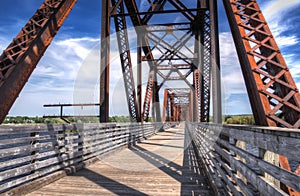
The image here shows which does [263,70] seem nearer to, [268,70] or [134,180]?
[268,70]

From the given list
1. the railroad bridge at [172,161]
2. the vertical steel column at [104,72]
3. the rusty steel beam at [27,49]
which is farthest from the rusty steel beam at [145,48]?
the rusty steel beam at [27,49]

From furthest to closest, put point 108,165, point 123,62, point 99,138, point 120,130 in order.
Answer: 1. point 123,62
2. point 120,130
3. point 99,138
4. point 108,165

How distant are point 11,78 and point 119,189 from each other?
2563 millimetres

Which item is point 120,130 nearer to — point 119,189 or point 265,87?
point 119,189

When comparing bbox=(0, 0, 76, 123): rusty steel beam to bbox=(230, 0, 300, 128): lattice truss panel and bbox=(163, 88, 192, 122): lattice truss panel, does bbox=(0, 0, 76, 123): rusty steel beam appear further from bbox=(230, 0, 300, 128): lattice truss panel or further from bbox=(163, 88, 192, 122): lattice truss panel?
bbox=(163, 88, 192, 122): lattice truss panel

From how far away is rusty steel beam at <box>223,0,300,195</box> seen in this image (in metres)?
2.64

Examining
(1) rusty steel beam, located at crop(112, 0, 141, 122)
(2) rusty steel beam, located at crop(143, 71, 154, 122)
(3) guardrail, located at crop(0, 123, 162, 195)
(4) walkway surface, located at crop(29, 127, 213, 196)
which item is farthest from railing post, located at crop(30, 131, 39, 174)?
(2) rusty steel beam, located at crop(143, 71, 154, 122)

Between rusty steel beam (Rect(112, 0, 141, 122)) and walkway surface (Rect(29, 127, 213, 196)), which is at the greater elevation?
rusty steel beam (Rect(112, 0, 141, 122))

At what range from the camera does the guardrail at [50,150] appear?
3235 millimetres

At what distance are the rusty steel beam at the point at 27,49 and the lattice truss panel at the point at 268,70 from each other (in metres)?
3.59

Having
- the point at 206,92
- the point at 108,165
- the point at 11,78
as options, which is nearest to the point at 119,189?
the point at 108,165

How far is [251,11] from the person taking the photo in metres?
3.77

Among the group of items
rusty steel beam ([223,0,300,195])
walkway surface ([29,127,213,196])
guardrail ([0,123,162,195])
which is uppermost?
rusty steel beam ([223,0,300,195])

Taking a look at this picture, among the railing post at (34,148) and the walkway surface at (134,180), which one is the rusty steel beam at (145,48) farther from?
the railing post at (34,148)
